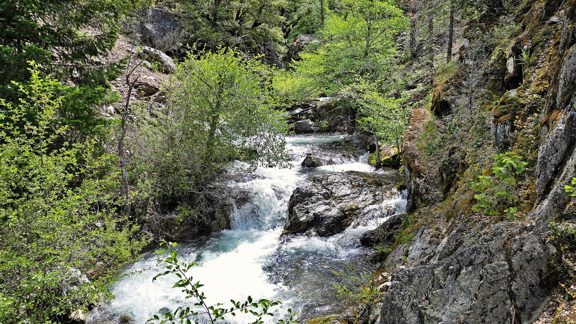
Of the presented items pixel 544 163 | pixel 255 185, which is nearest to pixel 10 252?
pixel 544 163

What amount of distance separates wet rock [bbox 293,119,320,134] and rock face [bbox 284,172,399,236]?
10.5 metres

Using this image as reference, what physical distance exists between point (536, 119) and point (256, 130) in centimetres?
918

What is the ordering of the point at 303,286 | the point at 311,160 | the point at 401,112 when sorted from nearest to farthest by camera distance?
the point at 303,286, the point at 401,112, the point at 311,160

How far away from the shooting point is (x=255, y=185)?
579 inches

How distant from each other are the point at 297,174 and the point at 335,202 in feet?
13.2

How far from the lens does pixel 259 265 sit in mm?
10625

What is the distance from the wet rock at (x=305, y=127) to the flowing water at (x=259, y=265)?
10246 mm

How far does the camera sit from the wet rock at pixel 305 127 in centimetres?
2485

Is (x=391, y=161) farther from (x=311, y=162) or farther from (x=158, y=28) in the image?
(x=158, y=28)

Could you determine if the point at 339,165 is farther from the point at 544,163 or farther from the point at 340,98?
the point at 544,163

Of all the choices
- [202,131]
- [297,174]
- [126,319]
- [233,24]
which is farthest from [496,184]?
[233,24]

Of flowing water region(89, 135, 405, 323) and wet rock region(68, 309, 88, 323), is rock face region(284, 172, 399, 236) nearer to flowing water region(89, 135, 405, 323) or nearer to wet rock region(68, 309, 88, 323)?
flowing water region(89, 135, 405, 323)

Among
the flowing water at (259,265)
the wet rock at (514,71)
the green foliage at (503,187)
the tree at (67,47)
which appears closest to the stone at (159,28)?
the tree at (67,47)

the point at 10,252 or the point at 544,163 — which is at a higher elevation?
the point at 544,163
